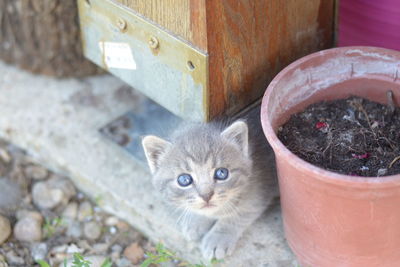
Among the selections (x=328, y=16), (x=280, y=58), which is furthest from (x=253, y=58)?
(x=328, y=16)

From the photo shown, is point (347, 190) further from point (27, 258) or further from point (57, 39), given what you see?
point (57, 39)

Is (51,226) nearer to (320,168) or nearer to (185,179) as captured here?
(185,179)

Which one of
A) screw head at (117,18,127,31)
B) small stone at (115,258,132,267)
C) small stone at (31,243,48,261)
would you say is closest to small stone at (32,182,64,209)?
small stone at (31,243,48,261)

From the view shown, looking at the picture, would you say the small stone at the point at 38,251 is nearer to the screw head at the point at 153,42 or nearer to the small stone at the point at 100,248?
the small stone at the point at 100,248

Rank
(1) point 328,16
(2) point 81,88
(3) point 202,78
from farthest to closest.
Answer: (2) point 81,88 → (1) point 328,16 → (3) point 202,78

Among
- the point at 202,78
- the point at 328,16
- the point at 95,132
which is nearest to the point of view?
the point at 202,78

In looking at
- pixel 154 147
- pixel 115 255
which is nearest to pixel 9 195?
pixel 115 255

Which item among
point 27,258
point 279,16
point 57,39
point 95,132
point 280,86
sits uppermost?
point 279,16

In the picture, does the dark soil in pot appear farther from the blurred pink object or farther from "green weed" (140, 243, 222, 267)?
"green weed" (140, 243, 222, 267)
